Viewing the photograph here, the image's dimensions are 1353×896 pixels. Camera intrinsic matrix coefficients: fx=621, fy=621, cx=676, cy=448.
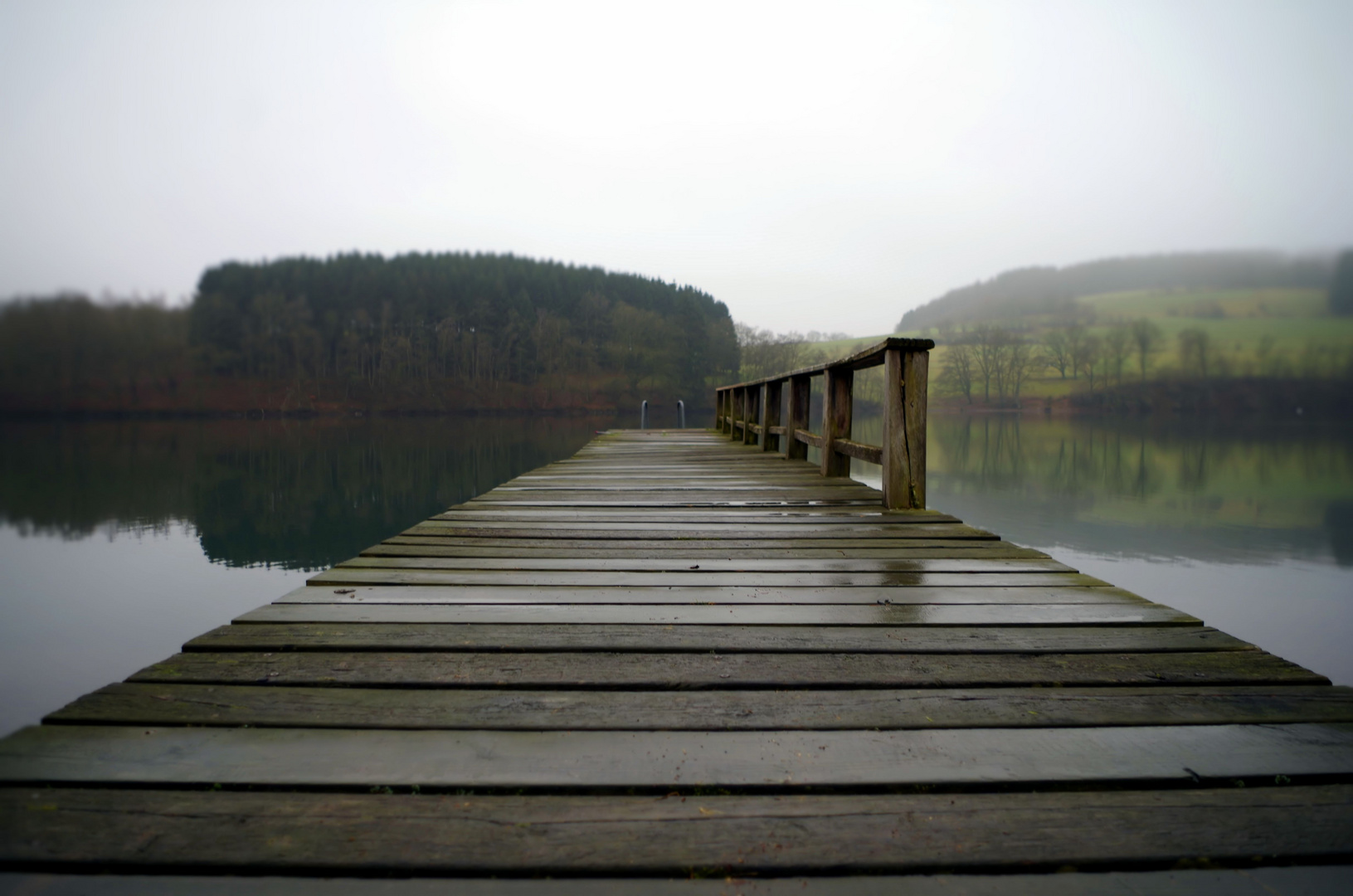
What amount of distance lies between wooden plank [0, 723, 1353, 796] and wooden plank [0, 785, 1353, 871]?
32 mm

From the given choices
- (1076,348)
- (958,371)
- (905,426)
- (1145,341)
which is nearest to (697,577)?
(905,426)

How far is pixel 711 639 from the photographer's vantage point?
138cm

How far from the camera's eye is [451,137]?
72.9m

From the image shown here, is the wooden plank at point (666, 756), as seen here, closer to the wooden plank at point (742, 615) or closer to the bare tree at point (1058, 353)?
the wooden plank at point (742, 615)

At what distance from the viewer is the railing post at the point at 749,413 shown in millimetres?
7738

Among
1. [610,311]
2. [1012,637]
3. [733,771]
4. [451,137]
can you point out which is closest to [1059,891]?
[733,771]

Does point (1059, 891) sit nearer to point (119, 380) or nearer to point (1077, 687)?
point (1077, 687)

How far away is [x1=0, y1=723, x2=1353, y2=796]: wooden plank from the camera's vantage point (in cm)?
87

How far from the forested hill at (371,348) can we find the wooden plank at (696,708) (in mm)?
47450

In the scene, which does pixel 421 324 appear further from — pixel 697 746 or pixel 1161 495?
pixel 697 746

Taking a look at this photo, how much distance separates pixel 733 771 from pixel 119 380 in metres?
69.2

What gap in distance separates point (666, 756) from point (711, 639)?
1.50ft

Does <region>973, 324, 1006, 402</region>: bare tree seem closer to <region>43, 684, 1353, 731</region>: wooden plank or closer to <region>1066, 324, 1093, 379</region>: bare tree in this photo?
<region>1066, 324, 1093, 379</region>: bare tree

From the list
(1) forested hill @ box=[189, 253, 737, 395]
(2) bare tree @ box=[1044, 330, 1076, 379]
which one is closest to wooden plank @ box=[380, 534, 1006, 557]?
(1) forested hill @ box=[189, 253, 737, 395]
